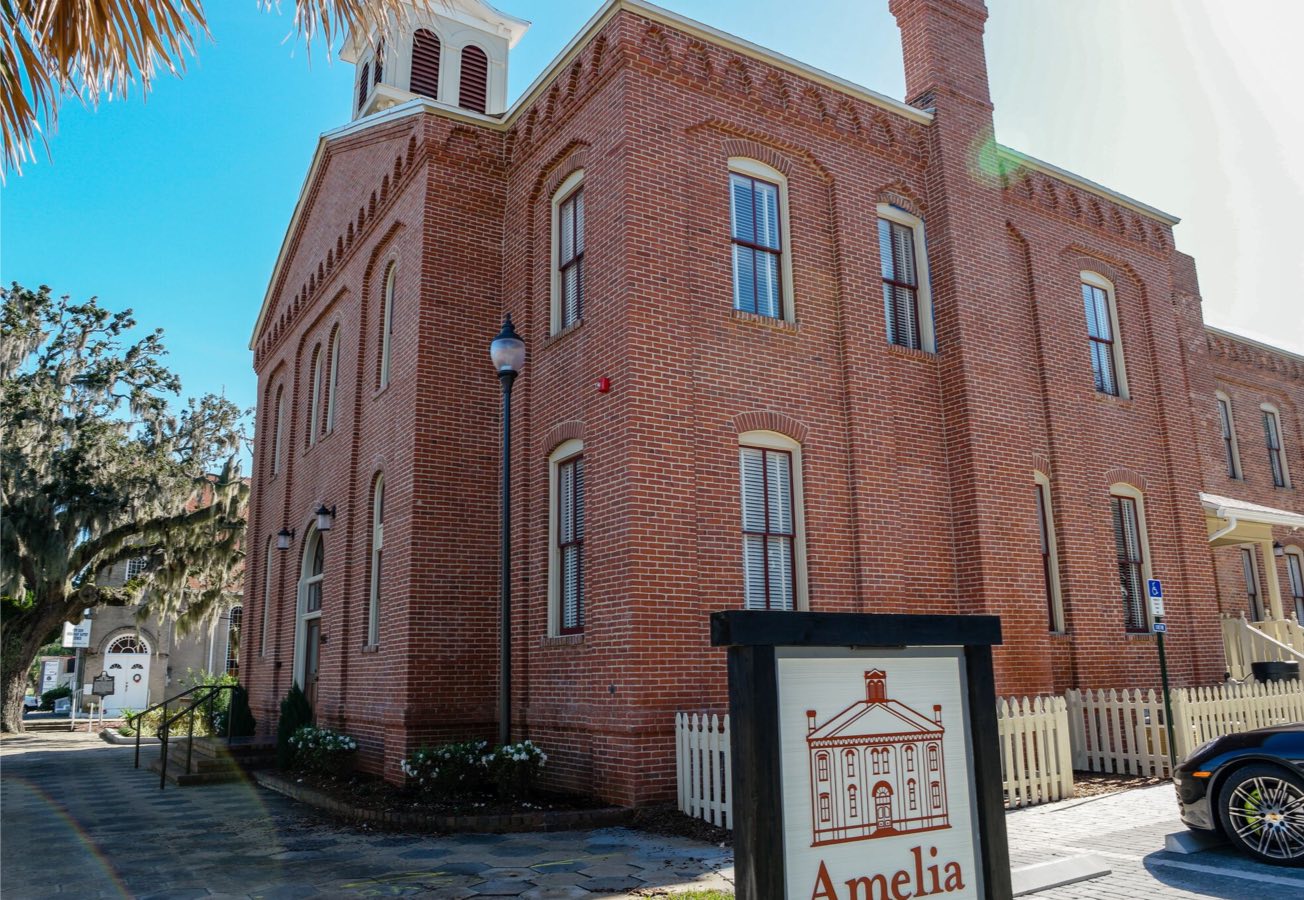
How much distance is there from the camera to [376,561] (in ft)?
49.2

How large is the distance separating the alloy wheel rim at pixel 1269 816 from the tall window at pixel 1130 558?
308 inches

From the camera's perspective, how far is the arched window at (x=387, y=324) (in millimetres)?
15523

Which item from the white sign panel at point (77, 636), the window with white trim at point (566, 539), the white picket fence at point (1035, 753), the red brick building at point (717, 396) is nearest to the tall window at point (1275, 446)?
the red brick building at point (717, 396)

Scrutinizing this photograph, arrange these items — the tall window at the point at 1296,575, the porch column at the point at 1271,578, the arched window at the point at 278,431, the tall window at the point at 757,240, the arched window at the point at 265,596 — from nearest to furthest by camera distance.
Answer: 1. the tall window at the point at 757,240
2. the porch column at the point at 1271,578
3. the arched window at the point at 265,596
4. the tall window at the point at 1296,575
5. the arched window at the point at 278,431

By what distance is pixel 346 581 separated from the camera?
15539mm

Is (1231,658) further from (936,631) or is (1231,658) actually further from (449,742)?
(936,631)

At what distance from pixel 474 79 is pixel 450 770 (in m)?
17.3

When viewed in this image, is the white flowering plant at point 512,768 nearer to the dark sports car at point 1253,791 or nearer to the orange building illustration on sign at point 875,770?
the dark sports car at point 1253,791

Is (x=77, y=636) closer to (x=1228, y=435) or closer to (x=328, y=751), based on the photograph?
(x=328, y=751)

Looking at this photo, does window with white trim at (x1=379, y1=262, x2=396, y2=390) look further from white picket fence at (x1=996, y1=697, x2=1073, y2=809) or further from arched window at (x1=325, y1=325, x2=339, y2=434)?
white picket fence at (x1=996, y1=697, x2=1073, y2=809)

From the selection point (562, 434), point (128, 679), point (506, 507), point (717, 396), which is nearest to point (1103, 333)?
point (717, 396)

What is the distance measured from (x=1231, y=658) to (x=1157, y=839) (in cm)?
994

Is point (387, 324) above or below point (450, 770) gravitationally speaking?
above

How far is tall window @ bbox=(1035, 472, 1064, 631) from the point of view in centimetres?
1433
